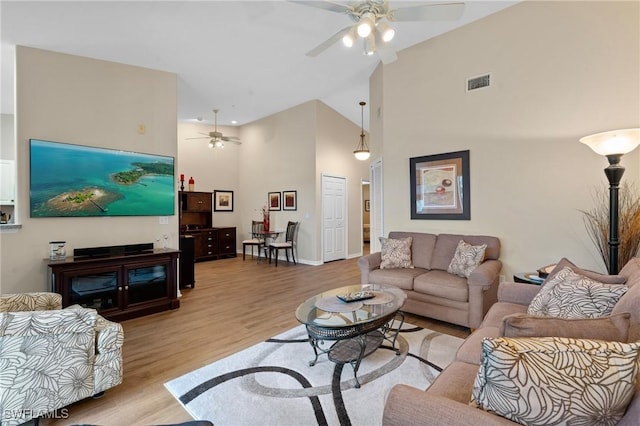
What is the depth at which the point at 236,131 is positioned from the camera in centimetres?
880

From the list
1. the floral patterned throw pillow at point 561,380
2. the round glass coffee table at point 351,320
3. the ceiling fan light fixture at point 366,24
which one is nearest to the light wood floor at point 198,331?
the round glass coffee table at point 351,320

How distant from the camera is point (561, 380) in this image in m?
0.91

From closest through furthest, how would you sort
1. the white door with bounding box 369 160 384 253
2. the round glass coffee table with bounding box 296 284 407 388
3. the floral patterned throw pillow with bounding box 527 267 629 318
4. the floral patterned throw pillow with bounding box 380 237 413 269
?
1. the floral patterned throw pillow with bounding box 527 267 629 318
2. the round glass coffee table with bounding box 296 284 407 388
3. the floral patterned throw pillow with bounding box 380 237 413 269
4. the white door with bounding box 369 160 384 253

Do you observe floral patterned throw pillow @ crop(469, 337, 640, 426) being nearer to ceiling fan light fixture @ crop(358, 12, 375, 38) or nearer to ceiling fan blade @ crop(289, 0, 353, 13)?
ceiling fan light fixture @ crop(358, 12, 375, 38)

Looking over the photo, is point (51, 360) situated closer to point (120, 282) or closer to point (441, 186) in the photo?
point (120, 282)

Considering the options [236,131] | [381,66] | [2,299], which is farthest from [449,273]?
[236,131]

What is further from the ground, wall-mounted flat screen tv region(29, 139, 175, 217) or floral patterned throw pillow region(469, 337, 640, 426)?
wall-mounted flat screen tv region(29, 139, 175, 217)

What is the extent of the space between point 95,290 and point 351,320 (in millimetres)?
3098

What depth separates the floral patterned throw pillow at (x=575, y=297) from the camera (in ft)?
5.47

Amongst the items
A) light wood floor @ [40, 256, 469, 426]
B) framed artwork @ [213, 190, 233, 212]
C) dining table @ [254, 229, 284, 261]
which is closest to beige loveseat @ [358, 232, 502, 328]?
light wood floor @ [40, 256, 469, 426]

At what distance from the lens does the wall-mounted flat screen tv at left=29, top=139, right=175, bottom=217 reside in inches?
136

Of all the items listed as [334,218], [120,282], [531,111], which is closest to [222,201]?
[334,218]

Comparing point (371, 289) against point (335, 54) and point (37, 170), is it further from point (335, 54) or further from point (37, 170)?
point (37, 170)

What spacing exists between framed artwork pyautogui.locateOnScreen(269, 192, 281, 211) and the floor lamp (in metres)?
6.23
